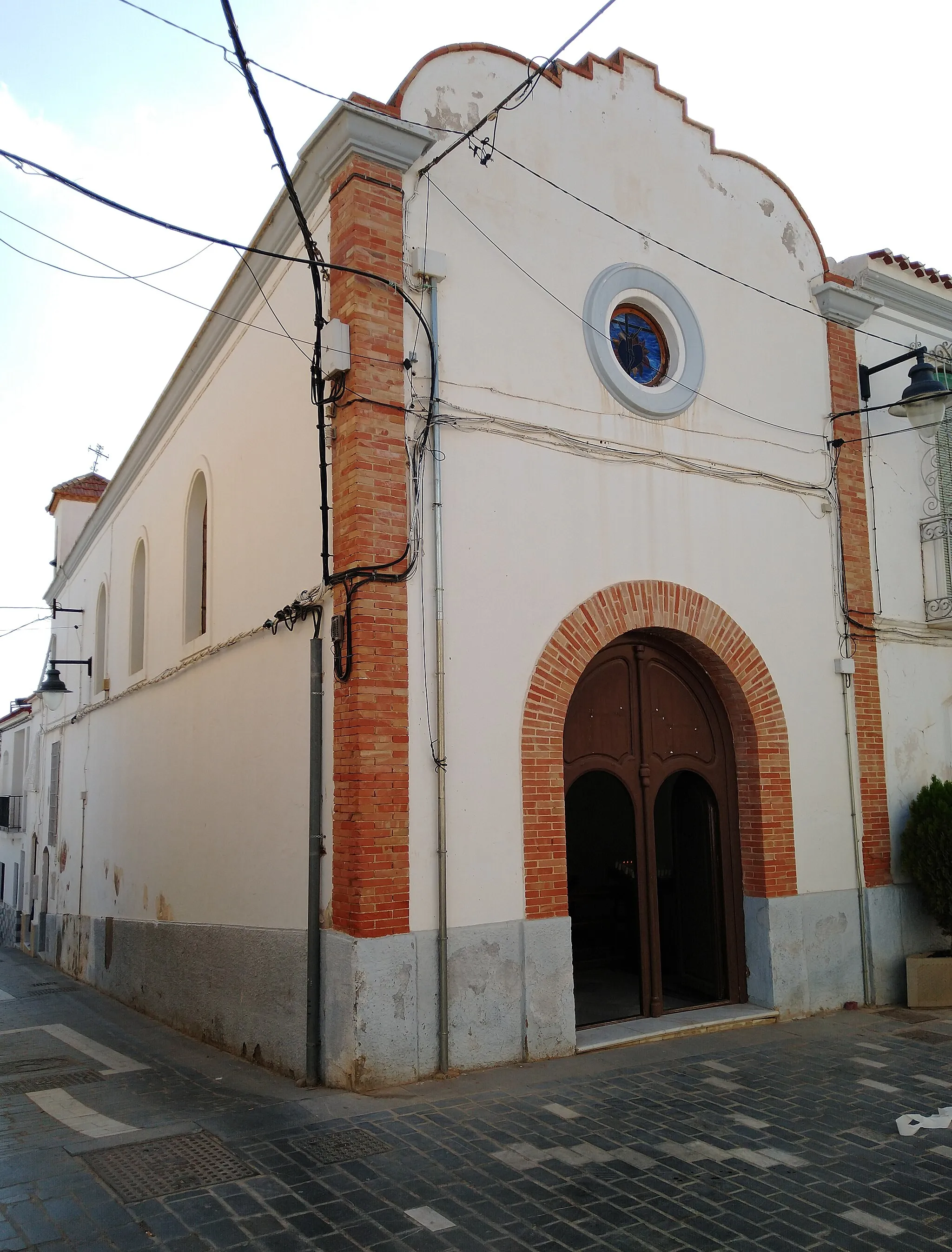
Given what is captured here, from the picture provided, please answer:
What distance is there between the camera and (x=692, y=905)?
939cm

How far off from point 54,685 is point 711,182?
40.4 ft

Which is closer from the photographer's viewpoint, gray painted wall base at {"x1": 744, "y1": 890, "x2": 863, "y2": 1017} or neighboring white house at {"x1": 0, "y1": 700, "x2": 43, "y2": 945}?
gray painted wall base at {"x1": 744, "y1": 890, "x2": 863, "y2": 1017}

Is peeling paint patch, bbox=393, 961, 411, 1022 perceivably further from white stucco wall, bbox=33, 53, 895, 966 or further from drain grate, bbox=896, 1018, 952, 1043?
drain grate, bbox=896, 1018, 952, 1043

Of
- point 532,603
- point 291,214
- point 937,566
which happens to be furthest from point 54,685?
point 937,566

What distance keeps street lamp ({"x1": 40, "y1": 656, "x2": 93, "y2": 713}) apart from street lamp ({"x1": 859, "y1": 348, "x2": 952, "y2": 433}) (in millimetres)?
12909

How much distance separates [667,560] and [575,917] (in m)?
5.06

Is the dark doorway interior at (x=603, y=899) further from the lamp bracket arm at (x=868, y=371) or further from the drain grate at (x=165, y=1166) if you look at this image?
the lamp bracket arm at (x=868, y=371)

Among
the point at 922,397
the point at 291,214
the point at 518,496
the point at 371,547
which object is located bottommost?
the point at 371,547

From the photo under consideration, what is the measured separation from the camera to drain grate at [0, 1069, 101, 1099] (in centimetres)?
702

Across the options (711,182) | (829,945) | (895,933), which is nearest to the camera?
(829,945)

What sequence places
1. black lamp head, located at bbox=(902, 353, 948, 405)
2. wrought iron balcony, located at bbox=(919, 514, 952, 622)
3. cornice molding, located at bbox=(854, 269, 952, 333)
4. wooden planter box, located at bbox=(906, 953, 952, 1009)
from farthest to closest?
cornice molding, located at bbox=(854, 269, 952, 333)
wrought iron balcony, located at bbox=(919, 514, 952, 622)
black lamp head, located at bbox=(902, 353, 948, 405)
wooden planter box, located at bbox=(906, 953, 952, 1009)

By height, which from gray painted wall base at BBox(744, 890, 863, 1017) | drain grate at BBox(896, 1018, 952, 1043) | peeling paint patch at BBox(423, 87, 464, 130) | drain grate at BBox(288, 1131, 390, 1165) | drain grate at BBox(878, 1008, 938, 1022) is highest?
peeling paint patch at BBox(423, 87, 464, 130)

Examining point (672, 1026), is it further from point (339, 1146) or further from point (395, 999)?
point (339, 1146)

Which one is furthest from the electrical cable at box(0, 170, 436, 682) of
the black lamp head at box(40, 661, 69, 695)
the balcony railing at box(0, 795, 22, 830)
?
the balcony railing at box(0, 795, 22, 830)
